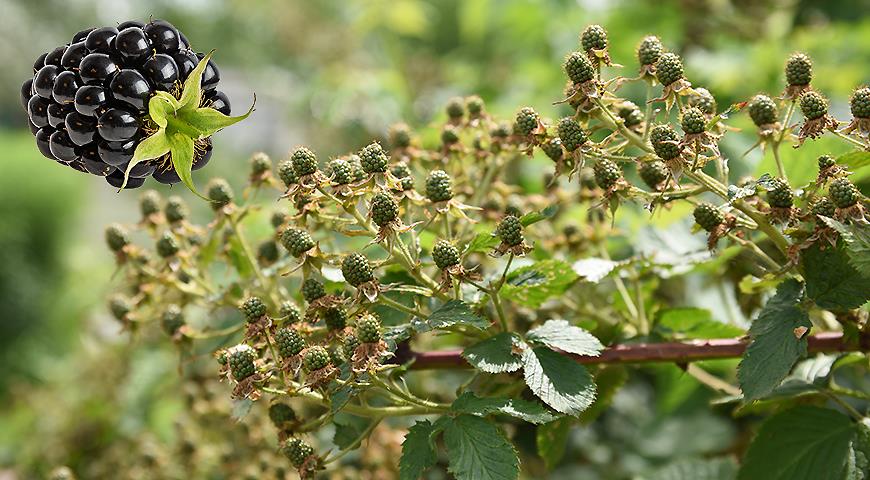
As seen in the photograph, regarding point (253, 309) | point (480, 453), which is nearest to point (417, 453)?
point (480, 453)

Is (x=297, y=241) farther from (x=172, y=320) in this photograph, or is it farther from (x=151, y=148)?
(x=172, y=320)

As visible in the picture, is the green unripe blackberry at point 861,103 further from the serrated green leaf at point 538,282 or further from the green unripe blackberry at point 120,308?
the green unripe blackberry at point 120,308

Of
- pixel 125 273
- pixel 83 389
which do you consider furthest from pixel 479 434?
pixel 83 389

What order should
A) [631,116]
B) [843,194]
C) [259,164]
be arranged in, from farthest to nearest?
[259,164] → [631,116] → [843,194]

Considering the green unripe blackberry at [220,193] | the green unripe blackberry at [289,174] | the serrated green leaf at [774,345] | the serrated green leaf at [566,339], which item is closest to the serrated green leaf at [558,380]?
the serrated green leaf at [566,339]

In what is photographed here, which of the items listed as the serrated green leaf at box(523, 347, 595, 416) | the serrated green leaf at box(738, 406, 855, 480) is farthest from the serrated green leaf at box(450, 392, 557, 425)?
the serrated green leaf at box(738, 406, 855, 480)

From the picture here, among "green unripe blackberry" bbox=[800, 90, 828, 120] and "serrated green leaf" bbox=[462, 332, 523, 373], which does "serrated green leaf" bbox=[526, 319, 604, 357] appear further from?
"green unripe blackberry" bbox=[800, 90, 828, 120]
